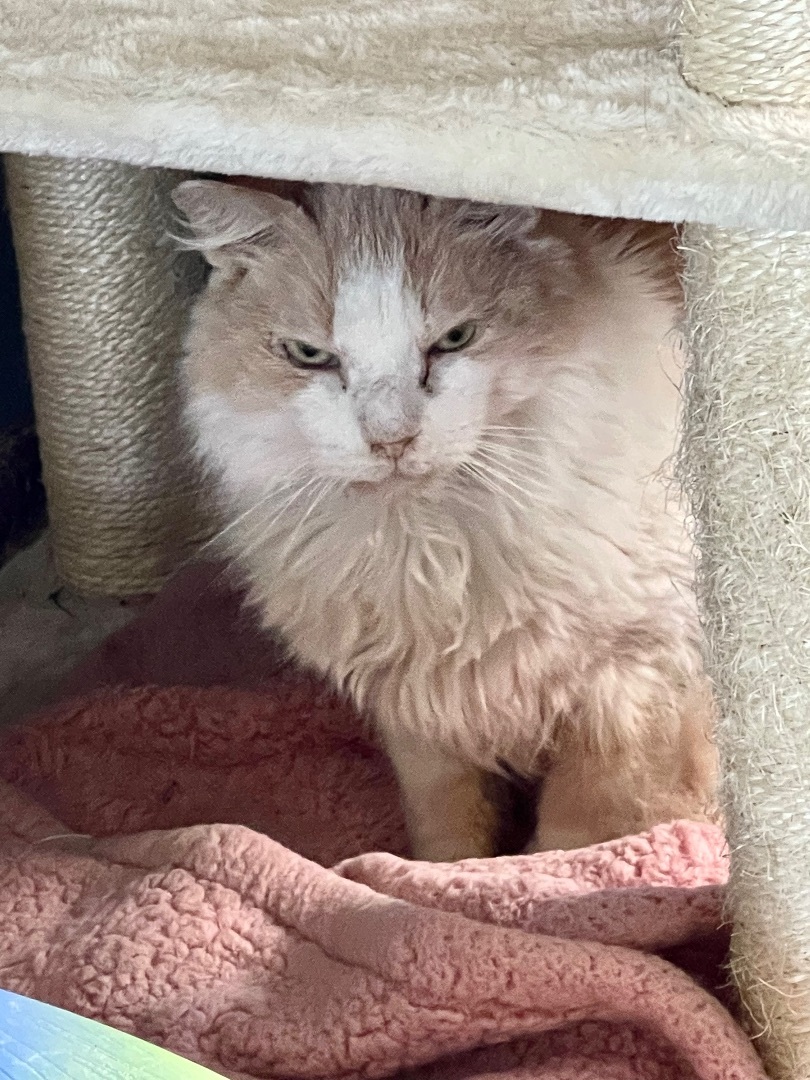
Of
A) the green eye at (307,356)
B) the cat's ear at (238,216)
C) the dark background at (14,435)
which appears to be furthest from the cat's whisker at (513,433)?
the dark background at (14,435)

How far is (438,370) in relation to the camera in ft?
3.80

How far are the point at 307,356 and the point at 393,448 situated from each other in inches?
5.8

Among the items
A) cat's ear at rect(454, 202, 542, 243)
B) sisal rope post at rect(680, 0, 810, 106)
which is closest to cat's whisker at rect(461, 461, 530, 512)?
cat's ear at rect(454, 202, 542, 243)

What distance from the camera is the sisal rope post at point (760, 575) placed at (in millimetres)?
812

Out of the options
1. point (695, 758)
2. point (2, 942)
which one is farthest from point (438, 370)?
point (2, 942)

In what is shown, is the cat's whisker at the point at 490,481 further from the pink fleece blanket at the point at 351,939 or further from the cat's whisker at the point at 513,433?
the pink fleece blanket at the point at 351,939

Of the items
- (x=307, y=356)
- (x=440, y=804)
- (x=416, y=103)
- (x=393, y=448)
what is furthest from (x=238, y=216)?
(x=440, y=804)

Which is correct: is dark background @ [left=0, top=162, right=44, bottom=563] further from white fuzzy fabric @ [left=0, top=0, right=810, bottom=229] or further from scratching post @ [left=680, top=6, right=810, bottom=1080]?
scratching post @ [left=680, top=6, right=810, bottom=1080]

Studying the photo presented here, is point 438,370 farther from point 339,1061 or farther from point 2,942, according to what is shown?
point 2,942

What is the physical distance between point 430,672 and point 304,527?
0.67 feet

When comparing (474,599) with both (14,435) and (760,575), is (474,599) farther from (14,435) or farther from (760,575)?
(14,435)

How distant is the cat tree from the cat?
10.0 inches

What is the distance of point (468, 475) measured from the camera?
4.13ft

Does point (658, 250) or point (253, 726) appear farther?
point (253, 726)
